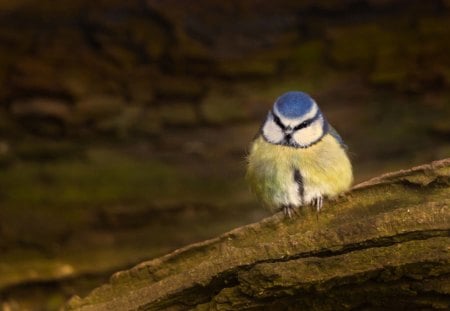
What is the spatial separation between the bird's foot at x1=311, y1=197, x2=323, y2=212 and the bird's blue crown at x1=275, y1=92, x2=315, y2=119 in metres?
0.33

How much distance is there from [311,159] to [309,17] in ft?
5.68

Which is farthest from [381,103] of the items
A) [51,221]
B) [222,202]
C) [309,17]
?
[51,221]

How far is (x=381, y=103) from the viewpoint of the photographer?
4352 millimetres

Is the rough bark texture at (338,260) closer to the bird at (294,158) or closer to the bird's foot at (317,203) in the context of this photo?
the bird's foot at (317,203)

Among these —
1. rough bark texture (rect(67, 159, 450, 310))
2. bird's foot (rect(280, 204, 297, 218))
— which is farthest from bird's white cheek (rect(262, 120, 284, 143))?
rough bark texture (rect(67, 159, 450, 310))

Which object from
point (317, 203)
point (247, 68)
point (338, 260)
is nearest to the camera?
point (338, 260)

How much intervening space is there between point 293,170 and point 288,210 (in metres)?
0.23

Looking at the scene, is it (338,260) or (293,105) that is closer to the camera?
(338,260)

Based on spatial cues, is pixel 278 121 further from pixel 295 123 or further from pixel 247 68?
pixel 247 68

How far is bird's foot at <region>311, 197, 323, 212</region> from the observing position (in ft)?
7.54

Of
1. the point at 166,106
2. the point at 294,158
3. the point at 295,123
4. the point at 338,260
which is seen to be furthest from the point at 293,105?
the point at 166,106

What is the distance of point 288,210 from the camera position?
93.3 inches

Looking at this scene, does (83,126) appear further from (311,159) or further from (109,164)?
(311,159)

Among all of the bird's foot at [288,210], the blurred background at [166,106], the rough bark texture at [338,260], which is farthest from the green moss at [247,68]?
the rough bark texture at [338,260]
